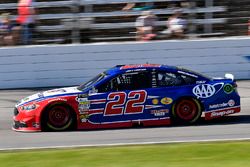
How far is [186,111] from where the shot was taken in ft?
38.1

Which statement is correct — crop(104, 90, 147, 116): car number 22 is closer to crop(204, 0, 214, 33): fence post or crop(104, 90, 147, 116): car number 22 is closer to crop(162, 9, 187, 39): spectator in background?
crop(162, 9, 187, 39): spectator in background

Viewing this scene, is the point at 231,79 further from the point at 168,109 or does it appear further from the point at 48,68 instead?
the point at 48,68

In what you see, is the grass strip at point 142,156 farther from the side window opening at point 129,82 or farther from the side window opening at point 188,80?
the side window opening at point 188,80

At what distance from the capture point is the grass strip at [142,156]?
26.2ft

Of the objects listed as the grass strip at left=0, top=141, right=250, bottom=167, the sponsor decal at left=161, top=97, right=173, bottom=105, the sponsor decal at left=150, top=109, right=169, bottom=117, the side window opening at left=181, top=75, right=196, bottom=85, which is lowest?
the grass strip at left=0, top=141, right=250, bottom=167

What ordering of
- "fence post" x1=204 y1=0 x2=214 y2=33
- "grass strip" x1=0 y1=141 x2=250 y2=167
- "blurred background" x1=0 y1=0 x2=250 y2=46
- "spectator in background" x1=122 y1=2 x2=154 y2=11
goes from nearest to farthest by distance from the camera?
"grass strip" x1=0 y1=141 x2=250 y2=167, "blurred background" x1=0 y1=0 x2=250 y2=46, "fence post" x1=204 y1=0 x2=214 y2=33, "spectator in background" x1=122 y1=2 x2=154 y2=11

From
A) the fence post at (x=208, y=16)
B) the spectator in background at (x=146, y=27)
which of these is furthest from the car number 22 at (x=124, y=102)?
the fence post at (x=208, y=16)

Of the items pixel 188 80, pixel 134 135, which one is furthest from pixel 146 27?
pixel 134 135

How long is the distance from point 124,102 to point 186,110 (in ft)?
4.10

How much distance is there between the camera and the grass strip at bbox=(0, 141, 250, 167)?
7.97 metres

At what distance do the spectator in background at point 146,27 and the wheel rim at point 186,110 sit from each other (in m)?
7.03

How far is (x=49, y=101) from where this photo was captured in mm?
11398

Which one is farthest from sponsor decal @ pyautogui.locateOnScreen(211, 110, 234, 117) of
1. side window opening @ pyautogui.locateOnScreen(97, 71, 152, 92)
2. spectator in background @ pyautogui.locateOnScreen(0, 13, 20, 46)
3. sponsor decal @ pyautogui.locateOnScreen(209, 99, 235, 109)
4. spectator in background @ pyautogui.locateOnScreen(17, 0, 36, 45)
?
spectator in background @ pyautogui.locateOnScreen(0, 13, 20, 46)

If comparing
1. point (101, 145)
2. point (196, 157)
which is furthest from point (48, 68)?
point (196, 157)
